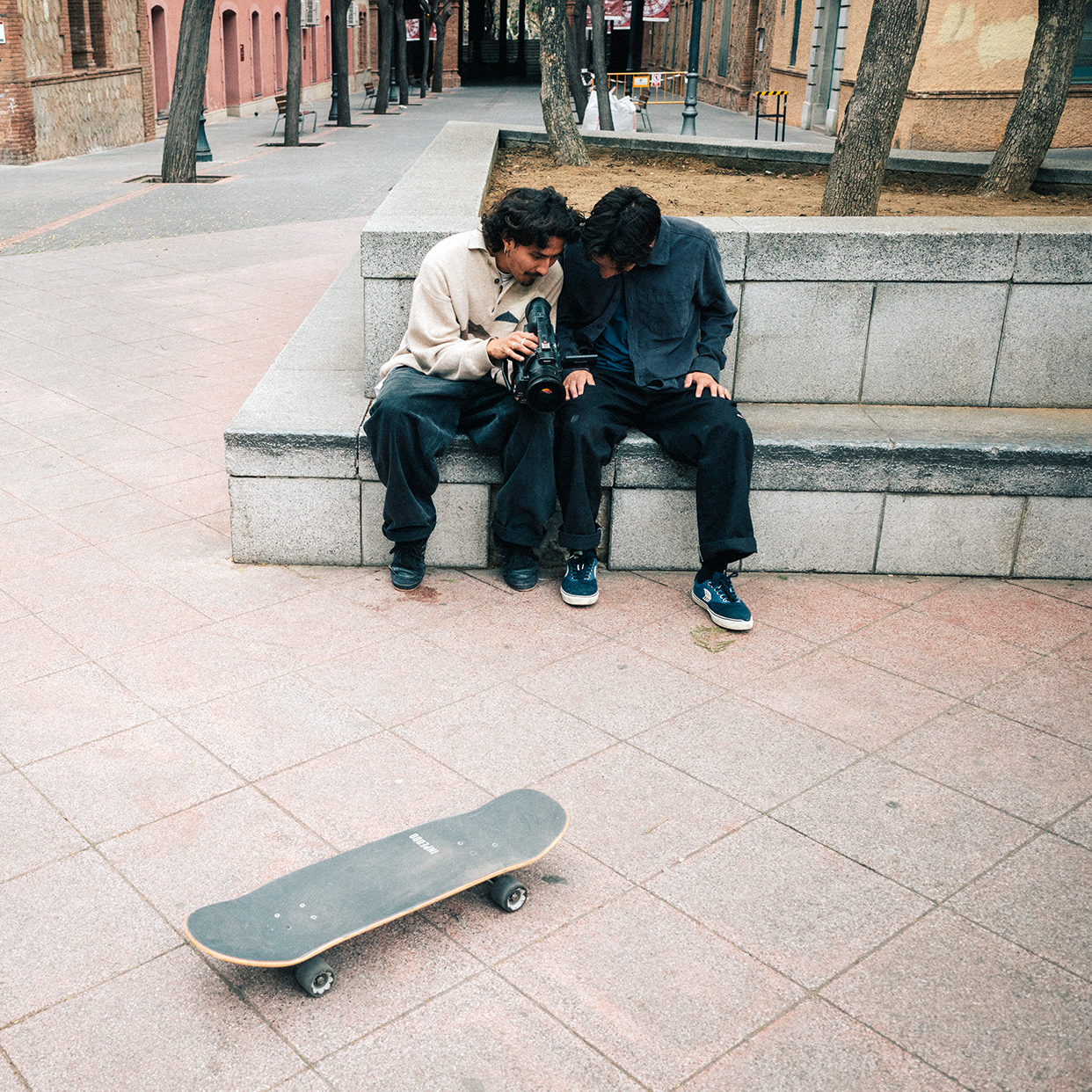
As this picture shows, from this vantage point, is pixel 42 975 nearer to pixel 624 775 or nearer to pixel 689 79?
pixel 624 775

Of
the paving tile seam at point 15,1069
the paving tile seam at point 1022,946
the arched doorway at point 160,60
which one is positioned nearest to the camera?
the paving tile seam at point 15,1069

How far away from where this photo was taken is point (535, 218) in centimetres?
404

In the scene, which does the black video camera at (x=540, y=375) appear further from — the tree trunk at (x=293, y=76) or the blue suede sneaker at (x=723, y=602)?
the tree trunk at (x=293, y=76)

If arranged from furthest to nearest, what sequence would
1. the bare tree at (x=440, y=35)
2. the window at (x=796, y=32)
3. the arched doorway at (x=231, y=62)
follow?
the bare tree at (x=440, y=35) → the arched doorway at (x=231, y=62) → the window at (x=796, y=32)

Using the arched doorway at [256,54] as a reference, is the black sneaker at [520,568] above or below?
below

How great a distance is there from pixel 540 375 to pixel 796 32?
23204mm

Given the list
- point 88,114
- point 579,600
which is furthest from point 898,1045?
point 88,114

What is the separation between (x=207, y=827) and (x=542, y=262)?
88.5 inches

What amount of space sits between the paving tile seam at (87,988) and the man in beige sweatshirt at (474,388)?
1.98m

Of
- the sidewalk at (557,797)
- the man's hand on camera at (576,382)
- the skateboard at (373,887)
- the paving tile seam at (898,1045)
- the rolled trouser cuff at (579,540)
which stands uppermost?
the man's hand on camera at (576,382)

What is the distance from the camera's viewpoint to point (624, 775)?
3.28 meters

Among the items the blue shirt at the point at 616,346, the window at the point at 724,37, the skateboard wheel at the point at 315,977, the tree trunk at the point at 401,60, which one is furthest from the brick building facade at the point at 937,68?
the skateboard wheel at the point at 315,977

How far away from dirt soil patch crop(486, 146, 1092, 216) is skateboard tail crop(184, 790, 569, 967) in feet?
15.4

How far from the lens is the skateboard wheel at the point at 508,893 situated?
8.89 feet
